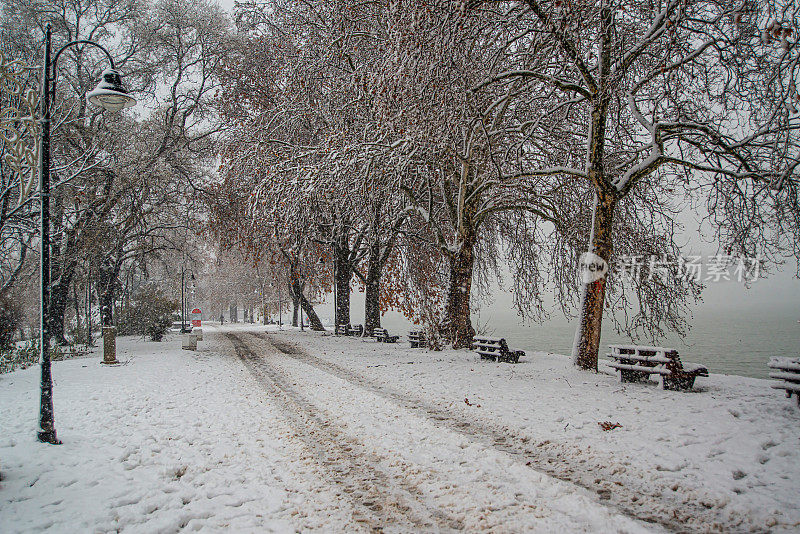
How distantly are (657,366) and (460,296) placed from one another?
22.9 ft

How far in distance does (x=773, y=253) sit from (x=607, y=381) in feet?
15.5

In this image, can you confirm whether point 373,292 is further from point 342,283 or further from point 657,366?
point 657,366

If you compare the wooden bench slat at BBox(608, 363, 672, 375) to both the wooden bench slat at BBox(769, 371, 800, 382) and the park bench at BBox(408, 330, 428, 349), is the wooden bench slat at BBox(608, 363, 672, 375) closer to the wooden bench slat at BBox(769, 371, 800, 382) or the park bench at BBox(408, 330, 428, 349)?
the wooden bench slat at BBox(769, 371, 800, 382)

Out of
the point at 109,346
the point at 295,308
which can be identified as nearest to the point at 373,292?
the point at 109,346

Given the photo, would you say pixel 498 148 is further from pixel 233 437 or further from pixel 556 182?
pixel 233 437

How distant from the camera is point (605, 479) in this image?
4688mm

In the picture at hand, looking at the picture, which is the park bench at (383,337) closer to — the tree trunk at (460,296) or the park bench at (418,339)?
the park bench at (418,339)

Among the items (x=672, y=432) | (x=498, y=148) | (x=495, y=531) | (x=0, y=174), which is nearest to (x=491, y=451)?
(x=495, y=531)

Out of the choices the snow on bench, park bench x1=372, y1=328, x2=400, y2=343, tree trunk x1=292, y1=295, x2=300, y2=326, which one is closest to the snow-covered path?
park bench x1=372, y1=328, x2=400, y2=343

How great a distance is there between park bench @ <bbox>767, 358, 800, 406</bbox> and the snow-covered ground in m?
0.31

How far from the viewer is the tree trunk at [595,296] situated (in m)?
10.2

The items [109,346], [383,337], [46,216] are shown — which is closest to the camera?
[46,216]

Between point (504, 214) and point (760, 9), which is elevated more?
point (760, 9)

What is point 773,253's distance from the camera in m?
9.69
